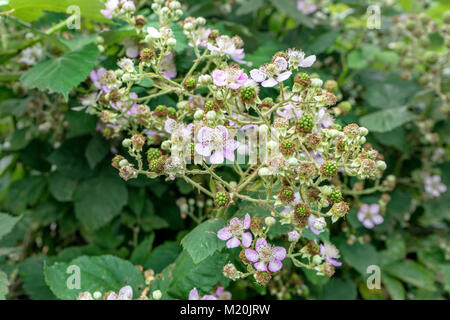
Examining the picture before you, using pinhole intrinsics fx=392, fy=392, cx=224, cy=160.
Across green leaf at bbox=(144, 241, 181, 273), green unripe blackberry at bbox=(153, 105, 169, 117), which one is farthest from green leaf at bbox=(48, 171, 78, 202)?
green unripe blackberry at bbox=(153, 105, 169, 117)

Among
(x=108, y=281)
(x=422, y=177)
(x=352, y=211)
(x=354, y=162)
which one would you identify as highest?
(x=354, y=162)

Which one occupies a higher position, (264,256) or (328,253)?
(264,256)

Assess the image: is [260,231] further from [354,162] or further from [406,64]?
[406,64]

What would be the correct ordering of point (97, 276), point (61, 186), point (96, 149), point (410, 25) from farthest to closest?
point (410, 25)
point (61, 186)
point (96, 149)
point (97, 276)

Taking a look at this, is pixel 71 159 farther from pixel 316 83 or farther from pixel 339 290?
pixel 339 290

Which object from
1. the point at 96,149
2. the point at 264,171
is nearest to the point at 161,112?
the point at 264,171

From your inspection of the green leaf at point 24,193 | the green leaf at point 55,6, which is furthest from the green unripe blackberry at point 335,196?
the green leaf at point 24,193
